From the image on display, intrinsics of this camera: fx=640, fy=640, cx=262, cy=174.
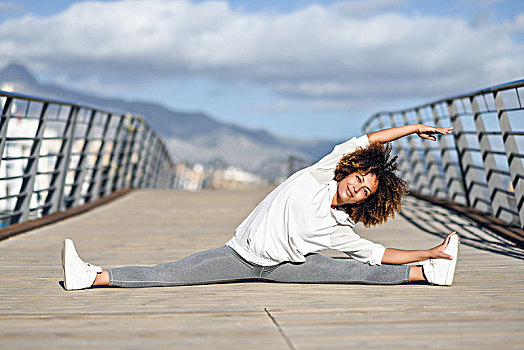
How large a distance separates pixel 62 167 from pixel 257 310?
191 inches

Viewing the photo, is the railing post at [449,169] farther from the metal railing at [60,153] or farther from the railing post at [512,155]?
the metal railing at [60,153]

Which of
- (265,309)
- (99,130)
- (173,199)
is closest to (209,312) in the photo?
(265,309)

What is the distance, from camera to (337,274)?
3.48 meters

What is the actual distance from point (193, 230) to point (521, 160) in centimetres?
302

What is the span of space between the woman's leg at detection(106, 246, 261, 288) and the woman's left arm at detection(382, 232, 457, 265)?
0.71m

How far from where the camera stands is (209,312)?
2.80 metres

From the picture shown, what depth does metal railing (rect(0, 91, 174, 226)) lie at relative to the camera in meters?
5.61

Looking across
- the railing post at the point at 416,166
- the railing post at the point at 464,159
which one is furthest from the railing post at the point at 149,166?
the railing post at the point at 464,159

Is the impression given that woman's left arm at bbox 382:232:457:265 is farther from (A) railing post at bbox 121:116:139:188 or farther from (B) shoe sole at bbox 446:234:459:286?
(A) railing post at bbox 121:116:139:188

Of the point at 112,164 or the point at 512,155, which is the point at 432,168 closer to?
the point at 512,155

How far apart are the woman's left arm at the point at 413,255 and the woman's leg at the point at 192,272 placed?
0.71 m

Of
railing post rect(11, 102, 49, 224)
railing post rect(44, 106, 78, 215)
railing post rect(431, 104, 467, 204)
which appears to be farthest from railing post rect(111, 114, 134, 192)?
railing post rect(431, 104, 467, 204)

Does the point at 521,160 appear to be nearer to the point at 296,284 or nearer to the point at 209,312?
the point at 296,284

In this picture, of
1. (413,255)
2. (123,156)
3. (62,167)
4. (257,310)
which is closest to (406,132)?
(413,255)
